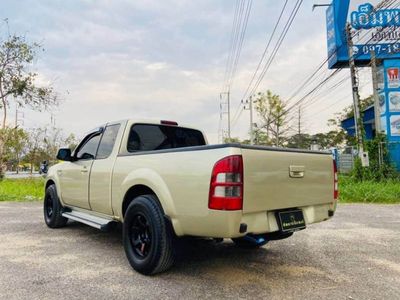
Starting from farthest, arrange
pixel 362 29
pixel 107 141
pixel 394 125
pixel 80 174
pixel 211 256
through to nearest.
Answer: pixel 362 29 → pixel 394 125 → pixel 80 174 → pixel 107 141 → pixel 211 256

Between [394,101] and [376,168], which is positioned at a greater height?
[394,101]

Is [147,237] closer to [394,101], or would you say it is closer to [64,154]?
[64,154]

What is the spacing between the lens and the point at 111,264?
4039 millimetres

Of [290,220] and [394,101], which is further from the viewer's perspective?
[394,101]

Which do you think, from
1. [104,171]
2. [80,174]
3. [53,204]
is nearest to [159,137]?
[104,171]

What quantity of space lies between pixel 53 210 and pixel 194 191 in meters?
3.92

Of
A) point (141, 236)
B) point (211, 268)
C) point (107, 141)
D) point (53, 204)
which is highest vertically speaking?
point (107, 141)

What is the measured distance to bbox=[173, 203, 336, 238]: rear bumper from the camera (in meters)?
2.97

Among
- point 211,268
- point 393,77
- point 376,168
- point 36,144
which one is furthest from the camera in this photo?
point 36,144

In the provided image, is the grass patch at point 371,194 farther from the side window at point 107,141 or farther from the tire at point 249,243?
the side window at point 107,141

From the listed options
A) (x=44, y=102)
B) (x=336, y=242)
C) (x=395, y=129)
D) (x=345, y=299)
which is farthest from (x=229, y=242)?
(x=44, y=102)

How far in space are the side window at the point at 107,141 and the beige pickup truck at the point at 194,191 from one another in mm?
18

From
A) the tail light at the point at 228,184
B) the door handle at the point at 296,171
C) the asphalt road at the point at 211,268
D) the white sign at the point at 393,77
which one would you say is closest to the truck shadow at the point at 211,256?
the asphalt road at the point at 211,268

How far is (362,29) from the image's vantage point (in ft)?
64.1
